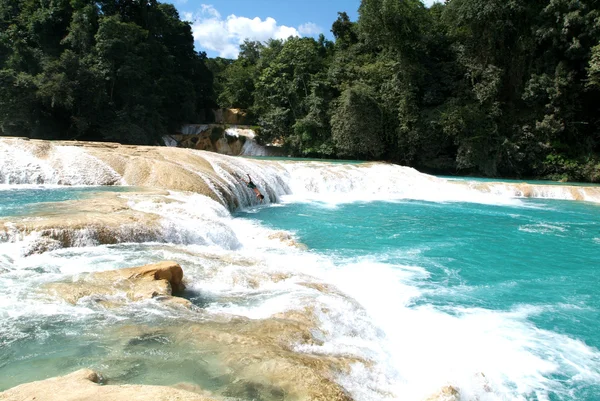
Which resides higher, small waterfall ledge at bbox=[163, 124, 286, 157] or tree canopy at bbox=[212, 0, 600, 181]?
tree canopy at bbox=[212, 0, 600, 181]

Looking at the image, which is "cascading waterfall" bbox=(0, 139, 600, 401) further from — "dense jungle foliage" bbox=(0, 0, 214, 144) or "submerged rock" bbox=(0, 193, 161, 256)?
"dense jungle foliage" bbox=(0, 0, 214, 144)

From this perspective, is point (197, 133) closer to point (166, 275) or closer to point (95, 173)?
point (95, 173)

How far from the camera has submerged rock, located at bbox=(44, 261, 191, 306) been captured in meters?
5.02

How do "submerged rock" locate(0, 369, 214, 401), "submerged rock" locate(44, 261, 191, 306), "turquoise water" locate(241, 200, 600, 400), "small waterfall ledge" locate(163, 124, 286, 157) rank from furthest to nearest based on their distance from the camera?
"small waterfall ledge" locate(163, 124, 286, 157) < "turquoise water" locate(241, 200, 600, 400) < "submerged rock" locate(44, 261, 191, 306) < "submerged rock" locate(0, 369, 214, 401)

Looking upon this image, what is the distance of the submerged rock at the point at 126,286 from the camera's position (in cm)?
502

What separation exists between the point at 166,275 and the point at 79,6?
2662 centimetres

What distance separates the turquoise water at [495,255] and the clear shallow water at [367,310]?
0.04m

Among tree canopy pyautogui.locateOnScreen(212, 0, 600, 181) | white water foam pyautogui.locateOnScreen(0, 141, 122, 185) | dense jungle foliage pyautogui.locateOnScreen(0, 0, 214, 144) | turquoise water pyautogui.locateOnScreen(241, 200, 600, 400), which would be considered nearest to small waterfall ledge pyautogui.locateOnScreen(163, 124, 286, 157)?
tree canopy pyautogui.locateOnScreen(212, 0, 600, 181)

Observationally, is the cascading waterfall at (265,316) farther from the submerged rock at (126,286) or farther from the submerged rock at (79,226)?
the submerged rock at (126,286)

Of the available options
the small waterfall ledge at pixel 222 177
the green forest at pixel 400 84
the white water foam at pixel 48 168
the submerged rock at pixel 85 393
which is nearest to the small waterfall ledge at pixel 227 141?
the green forest at pixel 400 84

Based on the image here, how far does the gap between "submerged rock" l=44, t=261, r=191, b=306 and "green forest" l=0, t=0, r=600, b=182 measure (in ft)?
70.8

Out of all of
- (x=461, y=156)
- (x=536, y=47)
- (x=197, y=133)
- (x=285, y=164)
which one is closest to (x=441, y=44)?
(x=536, y=47)

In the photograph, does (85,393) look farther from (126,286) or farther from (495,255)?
(495,255)

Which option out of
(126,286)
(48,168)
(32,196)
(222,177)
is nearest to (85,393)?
(126,286)
